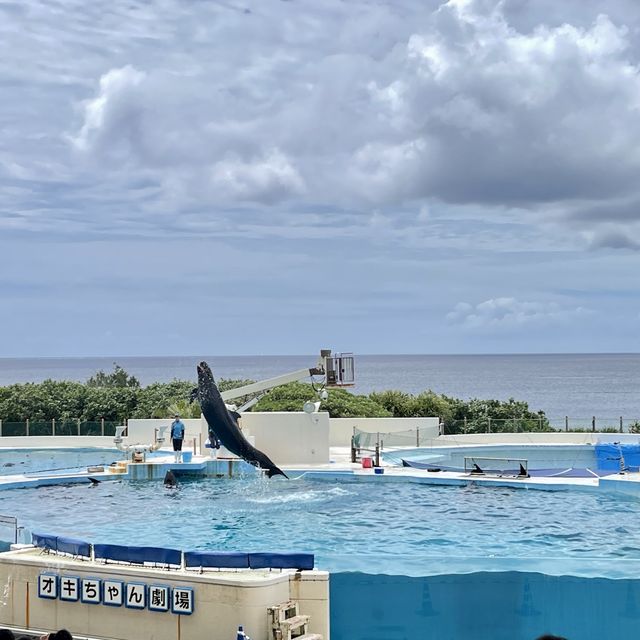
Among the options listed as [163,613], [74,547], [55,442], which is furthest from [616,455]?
[74,547]

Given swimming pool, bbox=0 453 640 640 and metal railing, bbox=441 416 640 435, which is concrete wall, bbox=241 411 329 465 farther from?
metal railing, bbox=441 416 640 435

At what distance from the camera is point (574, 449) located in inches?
908

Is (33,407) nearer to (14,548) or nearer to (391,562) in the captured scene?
(14,548)

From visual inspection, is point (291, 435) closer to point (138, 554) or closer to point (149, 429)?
point (149, 429)

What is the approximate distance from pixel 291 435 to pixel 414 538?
7149 mm

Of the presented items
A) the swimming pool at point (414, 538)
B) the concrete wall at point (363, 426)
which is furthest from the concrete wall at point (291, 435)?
the concrete wall at point (363, 426)

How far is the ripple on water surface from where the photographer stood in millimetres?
13703

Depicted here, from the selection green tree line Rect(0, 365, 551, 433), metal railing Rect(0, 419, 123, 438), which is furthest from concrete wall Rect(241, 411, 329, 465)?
green tree line Rect(0, 365, 551, 433)

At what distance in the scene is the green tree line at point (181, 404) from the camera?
2930 cm

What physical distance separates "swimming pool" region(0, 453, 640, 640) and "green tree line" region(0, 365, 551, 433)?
9509mm

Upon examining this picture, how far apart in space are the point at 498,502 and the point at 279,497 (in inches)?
162

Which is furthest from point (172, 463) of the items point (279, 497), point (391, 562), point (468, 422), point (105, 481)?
point (391, 562)

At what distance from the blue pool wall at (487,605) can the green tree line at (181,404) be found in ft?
58.1

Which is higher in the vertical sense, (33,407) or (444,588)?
(33,407)
